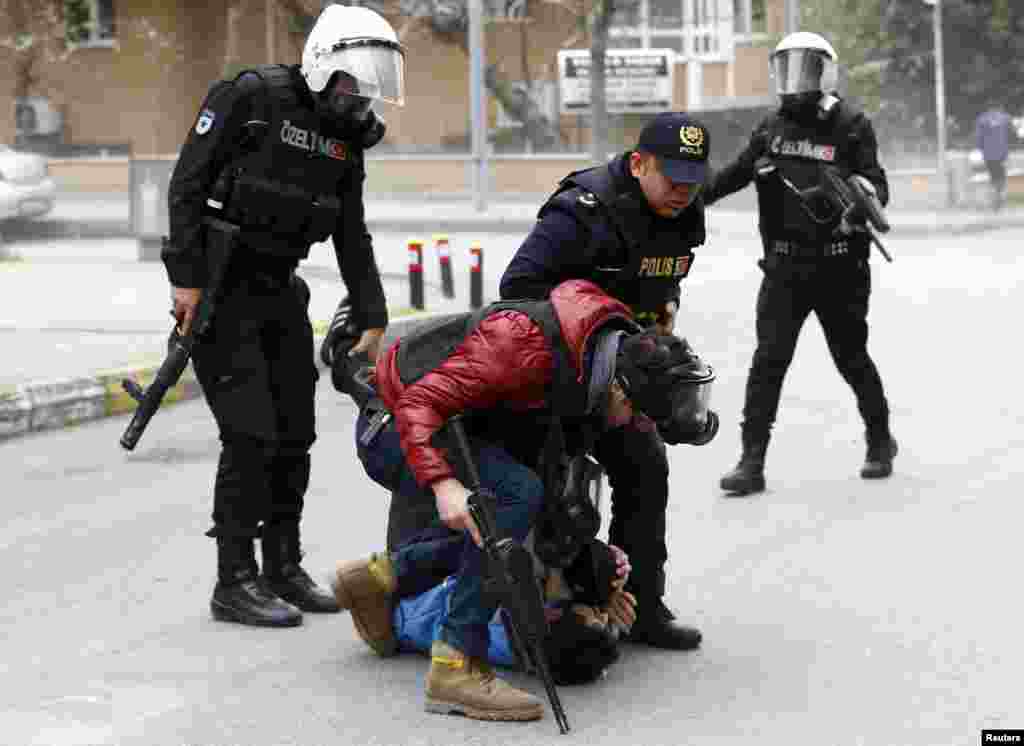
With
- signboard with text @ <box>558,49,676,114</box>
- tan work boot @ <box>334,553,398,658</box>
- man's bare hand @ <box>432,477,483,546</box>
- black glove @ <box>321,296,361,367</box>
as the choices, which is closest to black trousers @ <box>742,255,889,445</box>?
black glove @ <box>321,296,361,367</box>

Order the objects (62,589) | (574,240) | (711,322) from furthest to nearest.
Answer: (711,322) < (62,589) < (574,240)

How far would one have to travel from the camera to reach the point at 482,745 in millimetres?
4918

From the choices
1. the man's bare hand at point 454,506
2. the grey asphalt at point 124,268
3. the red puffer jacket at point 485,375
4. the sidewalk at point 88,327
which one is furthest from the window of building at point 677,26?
the man's bare hand at point 454,506

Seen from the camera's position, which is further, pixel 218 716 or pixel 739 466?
pixel 739 466

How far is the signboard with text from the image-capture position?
2942 centimetres

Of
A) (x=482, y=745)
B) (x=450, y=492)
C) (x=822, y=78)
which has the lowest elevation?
(x=482, y=745)

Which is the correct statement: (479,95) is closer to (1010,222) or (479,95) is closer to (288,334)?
(1010,222)

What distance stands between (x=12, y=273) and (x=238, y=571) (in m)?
11.8

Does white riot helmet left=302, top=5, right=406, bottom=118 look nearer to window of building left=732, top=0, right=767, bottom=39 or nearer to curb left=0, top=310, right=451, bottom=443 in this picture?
curb left=0, top=310, right=451, bottom=443

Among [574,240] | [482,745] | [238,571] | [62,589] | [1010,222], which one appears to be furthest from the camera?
[1010,222]

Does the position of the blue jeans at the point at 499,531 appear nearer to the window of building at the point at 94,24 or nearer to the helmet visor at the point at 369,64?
the helmet visor at the point at 369,64

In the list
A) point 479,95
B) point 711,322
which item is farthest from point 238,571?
point 479,95

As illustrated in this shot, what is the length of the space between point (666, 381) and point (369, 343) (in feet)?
4.68

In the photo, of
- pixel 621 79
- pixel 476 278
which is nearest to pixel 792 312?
pixel 476 278
